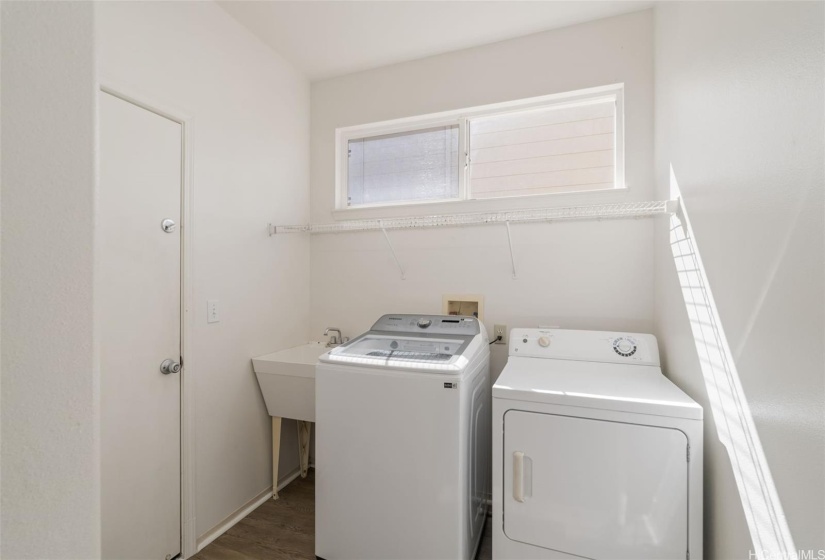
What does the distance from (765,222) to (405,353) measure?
4.57ft

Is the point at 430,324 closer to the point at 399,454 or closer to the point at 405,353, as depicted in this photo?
the point at 405,353

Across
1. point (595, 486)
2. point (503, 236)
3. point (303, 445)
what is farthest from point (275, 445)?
point (503, 236)

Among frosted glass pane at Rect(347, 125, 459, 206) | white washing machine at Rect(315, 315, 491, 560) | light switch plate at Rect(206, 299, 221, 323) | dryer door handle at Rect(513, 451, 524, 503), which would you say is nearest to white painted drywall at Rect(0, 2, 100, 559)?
white washing machine at Rect(315, 315, 491, 560)

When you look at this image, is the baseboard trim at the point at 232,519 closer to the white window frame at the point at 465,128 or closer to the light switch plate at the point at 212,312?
the light switch plate at the point at 212,312

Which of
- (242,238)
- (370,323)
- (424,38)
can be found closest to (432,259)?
(370,323)

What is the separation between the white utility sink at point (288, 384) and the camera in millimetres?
2162

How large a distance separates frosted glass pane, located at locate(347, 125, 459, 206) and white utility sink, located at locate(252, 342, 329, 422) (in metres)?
1.25

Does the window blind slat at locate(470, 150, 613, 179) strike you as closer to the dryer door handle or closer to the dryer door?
the dryer door

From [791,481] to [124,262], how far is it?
90.0 inches

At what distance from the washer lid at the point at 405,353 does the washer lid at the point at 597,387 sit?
236 mm

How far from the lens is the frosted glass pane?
2.54m

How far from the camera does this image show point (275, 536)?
2.00 m

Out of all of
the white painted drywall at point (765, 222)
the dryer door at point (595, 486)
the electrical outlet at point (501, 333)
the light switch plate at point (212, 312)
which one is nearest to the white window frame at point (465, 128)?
the white painted drywall at point (765, 222)

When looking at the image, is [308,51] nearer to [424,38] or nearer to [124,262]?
[424,38]
